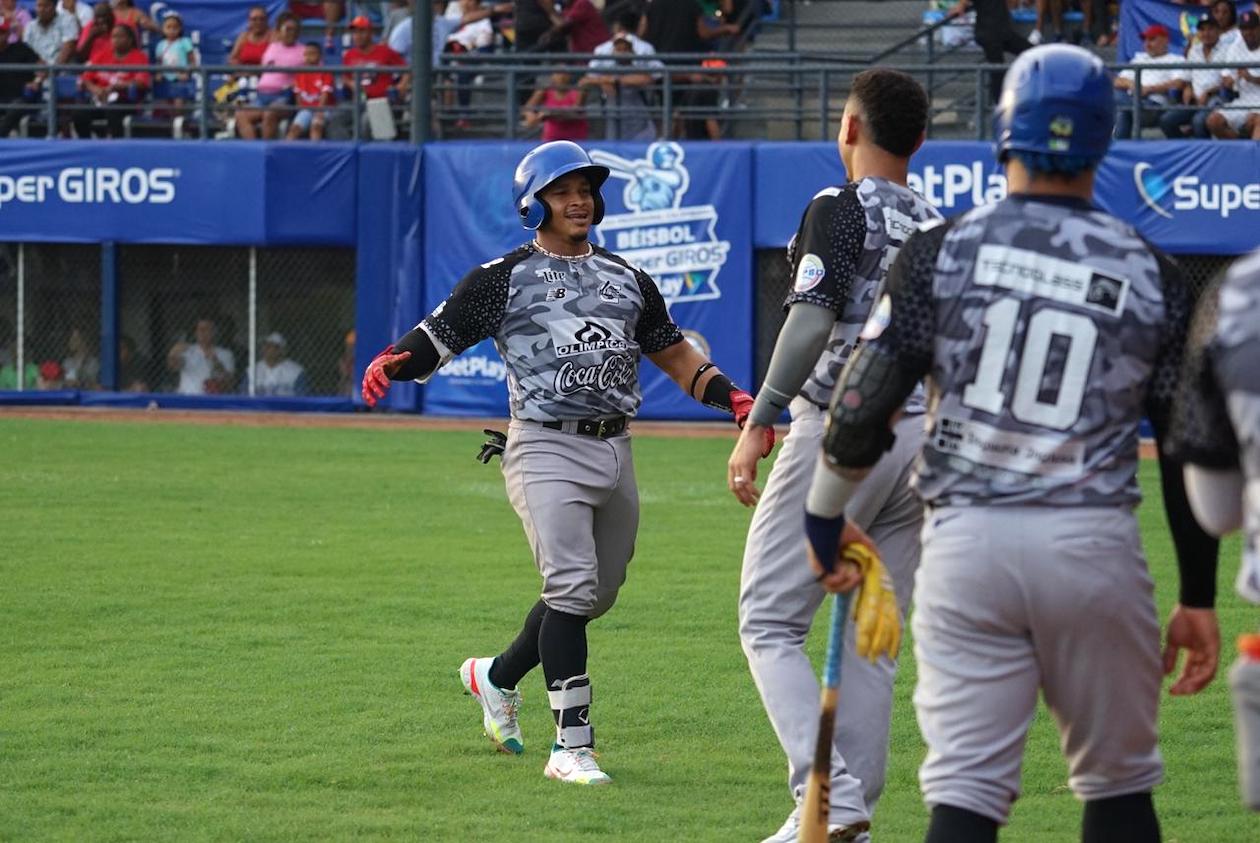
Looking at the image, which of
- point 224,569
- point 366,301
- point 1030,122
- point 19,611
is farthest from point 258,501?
point 1030,122

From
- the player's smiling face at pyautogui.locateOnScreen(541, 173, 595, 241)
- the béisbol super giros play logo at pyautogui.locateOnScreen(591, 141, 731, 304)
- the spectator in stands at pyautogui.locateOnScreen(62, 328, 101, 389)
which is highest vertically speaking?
the béisbol super giros play logo at pyautogui.locateOnScreen(591, 141, 731, 304)

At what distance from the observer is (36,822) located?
215 inches

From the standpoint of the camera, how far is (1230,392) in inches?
123

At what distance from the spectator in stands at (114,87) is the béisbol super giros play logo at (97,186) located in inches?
43.7

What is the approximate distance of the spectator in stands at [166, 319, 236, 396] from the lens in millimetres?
20594

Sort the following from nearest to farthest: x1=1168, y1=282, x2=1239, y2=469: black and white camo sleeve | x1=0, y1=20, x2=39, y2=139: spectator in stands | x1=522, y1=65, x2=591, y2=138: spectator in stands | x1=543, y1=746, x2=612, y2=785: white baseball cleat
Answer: x1=1168, y1=282, x2=1239, y2=469: black and white camo sleeve, x1=543, y1=746, x2=612, y2=785: white baseball cleat, x1=522, y1=65, x2=591, y2=138: spectator in stands, x1=0, y1=20, x2=39, y2=139: spectator in stands

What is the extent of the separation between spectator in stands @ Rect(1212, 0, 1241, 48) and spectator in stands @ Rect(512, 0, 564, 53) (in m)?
6.89

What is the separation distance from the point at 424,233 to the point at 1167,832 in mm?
15416

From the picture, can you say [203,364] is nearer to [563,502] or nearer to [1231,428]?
[563,502]

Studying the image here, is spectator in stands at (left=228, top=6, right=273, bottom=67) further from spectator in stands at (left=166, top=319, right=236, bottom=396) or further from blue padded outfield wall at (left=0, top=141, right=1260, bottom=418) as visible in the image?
spectator in stands at (left=166, top=319, right=236, bottom=396)

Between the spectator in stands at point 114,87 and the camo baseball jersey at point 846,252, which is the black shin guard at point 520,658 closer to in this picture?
the camo baseball jersey at point 846,252

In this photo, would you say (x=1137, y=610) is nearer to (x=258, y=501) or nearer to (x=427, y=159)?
(x=258, y=501)

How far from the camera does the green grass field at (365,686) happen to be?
222 inches

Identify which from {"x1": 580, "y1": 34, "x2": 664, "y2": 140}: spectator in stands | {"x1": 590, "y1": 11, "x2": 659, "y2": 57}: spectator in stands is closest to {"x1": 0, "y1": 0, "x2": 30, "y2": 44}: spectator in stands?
{"x1": 590, "y1": 11, "x2": 659, "y2": 57}: spectator in stands
